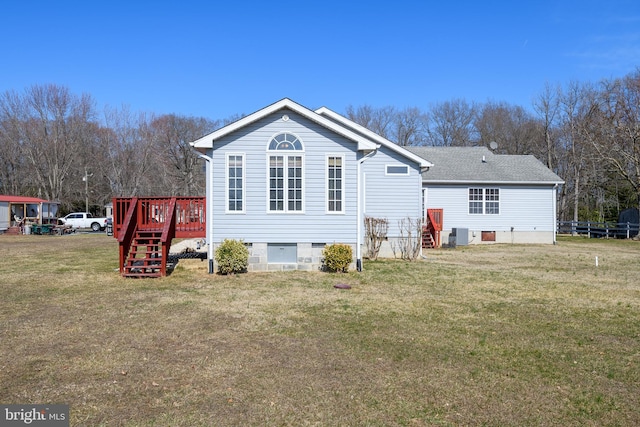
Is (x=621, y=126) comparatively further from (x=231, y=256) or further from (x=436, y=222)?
(x=231, y=256)

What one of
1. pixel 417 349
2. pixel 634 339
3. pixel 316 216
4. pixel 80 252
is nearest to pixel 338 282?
pixel 316 216

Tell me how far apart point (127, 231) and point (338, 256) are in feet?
19.3

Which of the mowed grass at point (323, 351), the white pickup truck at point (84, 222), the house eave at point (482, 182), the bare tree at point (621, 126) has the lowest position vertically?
the mowed grass at point (323, 351)

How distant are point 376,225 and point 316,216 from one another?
4328 millimetres

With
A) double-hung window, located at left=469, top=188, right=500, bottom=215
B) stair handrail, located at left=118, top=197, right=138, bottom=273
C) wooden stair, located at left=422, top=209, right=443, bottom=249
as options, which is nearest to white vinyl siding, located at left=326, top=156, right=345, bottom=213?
stair handrail, located at left=118, top=197, right=138, bottom=273

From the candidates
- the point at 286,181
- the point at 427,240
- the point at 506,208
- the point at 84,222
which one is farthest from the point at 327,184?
the point at 84,222

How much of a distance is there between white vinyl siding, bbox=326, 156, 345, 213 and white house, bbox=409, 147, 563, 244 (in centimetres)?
1082

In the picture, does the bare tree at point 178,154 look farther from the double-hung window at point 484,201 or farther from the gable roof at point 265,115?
the gable roof at point 265,115

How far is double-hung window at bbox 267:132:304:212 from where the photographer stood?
42.8 feet

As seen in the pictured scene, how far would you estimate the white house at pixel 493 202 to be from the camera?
23.5 meters

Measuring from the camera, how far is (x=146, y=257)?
1298 centimetres

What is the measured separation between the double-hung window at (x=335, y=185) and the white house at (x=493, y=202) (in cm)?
1082

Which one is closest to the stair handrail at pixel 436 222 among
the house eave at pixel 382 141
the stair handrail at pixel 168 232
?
the house eave at pixel 382 141

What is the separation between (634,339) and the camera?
21.9 feet
